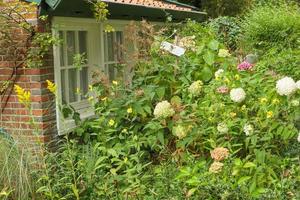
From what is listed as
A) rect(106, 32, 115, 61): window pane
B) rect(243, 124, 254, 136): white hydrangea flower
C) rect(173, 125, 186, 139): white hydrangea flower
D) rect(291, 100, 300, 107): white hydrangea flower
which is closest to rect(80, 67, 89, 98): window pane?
rect(106, 32, 115, 61): window pane

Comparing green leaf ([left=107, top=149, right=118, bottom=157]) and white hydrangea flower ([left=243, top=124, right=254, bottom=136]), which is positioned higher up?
white hydrangea flower ([left=243, top=124, right=254, bottom=136])

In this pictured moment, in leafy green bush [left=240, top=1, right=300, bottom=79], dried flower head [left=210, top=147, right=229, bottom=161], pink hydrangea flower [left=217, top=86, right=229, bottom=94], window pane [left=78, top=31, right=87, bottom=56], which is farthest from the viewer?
leafy green bush [left=240, top=1, right=300, bottom=79]

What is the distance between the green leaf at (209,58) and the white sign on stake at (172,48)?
565 millimetres

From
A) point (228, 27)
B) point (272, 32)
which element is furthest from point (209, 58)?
point (228, 27)

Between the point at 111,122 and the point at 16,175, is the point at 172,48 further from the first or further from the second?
the point at 16,175

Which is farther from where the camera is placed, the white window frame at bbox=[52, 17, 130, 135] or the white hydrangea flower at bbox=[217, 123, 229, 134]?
the white window frame at bbox=[52, 17, 130, 135]

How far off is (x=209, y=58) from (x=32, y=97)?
220cm

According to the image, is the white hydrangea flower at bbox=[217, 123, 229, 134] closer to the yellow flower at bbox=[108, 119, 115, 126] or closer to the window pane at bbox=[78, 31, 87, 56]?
the yellow flower at bbox=[108, 119, 115, 126]

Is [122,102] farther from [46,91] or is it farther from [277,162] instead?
[277,162]

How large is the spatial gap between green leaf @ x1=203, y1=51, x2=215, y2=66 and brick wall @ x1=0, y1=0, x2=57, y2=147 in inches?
74.5

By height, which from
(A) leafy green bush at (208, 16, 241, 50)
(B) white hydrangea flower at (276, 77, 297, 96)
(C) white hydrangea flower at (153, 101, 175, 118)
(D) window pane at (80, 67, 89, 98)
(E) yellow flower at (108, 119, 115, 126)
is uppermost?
(A) leafy green bush at (208, 16, 241, 50)

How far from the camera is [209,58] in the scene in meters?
6.44

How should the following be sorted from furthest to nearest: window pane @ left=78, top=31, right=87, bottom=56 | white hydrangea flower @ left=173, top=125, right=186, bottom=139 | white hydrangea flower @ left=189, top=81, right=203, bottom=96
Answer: window pane @ left=78, top=31, right=87, bottom=56
white hydrangea flower @ left=189, top=81, right=203, bottom=96
white hydrangea flower @ left=173, top=125, right=186, bottom=139

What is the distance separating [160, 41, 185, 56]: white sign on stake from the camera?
7.04 meters
